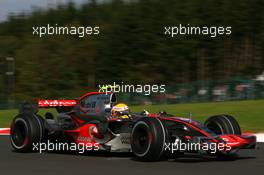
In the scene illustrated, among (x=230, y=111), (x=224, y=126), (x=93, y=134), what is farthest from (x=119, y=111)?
(x=230, y=111)

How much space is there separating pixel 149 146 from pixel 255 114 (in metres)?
15.0

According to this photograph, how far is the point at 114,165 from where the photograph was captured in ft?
33.8

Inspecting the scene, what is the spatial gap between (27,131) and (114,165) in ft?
9.15

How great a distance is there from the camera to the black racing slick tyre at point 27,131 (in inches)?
490

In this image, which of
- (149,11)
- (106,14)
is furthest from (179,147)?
(106,14)

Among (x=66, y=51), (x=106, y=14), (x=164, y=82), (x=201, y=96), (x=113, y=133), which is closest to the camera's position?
(x=113, y=133)

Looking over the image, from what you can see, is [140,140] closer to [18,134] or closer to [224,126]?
[224,126]

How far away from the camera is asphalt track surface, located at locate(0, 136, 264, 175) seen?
368 inches

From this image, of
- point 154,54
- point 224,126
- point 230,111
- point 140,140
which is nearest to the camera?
point 140,140

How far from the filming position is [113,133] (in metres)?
11.7

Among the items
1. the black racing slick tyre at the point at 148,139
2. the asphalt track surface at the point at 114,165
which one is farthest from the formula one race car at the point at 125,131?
the asphalt track surface at the point at 114,165

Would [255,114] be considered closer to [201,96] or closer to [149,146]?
[201,96]

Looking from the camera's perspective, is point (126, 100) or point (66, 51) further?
point (66, 51)

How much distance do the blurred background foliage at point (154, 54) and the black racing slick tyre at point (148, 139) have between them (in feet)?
166
